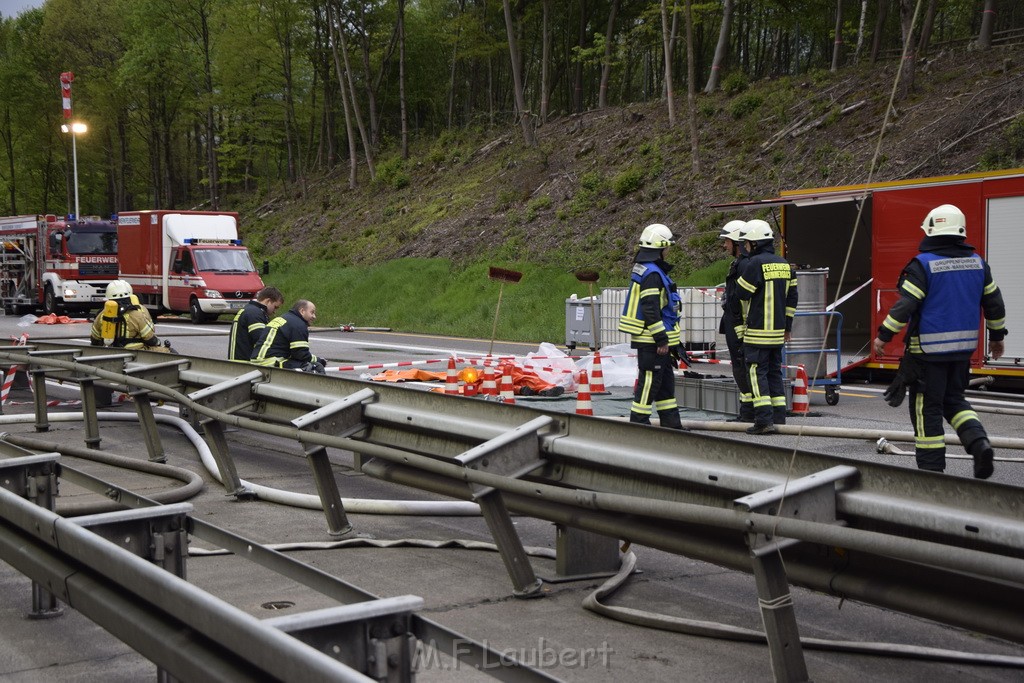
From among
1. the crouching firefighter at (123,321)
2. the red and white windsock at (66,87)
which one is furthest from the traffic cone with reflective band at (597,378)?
the red and white windsock at (66,87)

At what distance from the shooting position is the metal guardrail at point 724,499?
3365 mm

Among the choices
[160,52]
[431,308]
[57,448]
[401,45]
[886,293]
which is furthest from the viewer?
[160,52]

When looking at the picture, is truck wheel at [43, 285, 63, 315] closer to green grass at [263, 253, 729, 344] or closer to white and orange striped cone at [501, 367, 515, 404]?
green grass at [263, 253, 729, 344]

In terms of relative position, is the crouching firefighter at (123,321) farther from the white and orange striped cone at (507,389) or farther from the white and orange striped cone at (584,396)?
the white and orange striped cone at (584,396)

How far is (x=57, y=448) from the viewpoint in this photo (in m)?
9.20

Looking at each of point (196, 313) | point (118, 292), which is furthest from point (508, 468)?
point (196, 313)

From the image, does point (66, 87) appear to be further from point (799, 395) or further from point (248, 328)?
point (799, 395)

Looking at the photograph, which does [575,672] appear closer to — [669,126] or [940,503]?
[940,503]

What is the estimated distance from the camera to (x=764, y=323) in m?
11.1

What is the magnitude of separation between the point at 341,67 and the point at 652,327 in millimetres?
49967

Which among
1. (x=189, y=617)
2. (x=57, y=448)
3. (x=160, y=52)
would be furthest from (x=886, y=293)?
(x=160, y=52)

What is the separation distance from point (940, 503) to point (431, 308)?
3053 cm

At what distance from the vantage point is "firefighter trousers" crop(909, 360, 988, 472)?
7.85m

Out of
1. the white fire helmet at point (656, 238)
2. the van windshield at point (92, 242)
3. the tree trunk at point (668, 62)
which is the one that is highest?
the tree trunk at point (668, 62)
